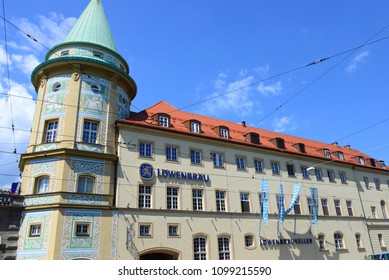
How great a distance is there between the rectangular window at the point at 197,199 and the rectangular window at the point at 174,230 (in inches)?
92.5

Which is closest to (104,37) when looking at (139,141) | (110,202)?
(139,141)

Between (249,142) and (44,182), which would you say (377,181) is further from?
(44,182)

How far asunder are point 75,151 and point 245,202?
1588 cm

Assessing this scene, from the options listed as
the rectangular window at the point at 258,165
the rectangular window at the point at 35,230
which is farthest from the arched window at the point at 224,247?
the rectangular window at the point at 35,230

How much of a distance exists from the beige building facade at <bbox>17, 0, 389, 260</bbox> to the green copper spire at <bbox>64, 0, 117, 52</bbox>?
0.13 meters

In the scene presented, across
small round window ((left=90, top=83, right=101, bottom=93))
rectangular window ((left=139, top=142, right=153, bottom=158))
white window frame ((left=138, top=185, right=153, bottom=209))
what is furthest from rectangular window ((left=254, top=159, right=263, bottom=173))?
small round window ((left=90, top=83, right=101, bottom=93))

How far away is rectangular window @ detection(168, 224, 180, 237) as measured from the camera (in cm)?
2361

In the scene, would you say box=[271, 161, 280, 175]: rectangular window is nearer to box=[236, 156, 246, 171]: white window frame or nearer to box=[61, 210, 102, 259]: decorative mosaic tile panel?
box=[236, 156, 246, 171]: white window frame

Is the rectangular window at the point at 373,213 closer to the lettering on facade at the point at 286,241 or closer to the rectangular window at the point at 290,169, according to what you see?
the lettering on facade at the point at 286,241

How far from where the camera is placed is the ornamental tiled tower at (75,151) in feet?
67.2

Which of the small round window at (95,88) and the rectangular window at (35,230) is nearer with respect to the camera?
the rectangular window at (35,230)

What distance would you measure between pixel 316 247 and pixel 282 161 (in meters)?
9.30

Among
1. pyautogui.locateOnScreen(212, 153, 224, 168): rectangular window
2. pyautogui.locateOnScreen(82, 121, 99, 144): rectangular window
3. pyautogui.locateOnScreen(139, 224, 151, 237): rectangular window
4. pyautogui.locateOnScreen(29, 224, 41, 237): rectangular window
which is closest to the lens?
pyautogui.locateOnScreen(29, 224, 41, 237): rectangular window
